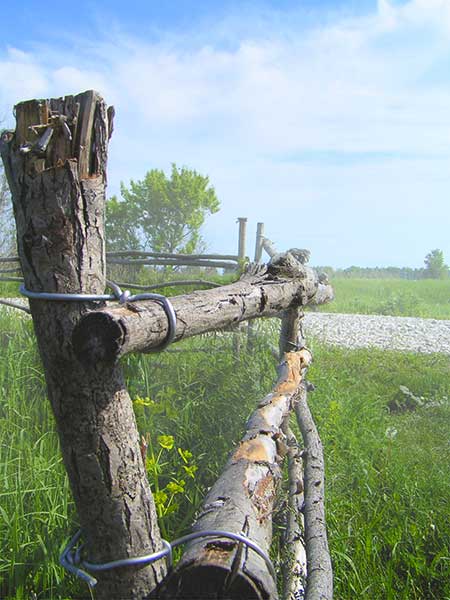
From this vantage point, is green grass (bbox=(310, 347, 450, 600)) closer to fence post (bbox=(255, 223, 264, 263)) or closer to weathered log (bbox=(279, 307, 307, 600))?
weathered log (bbox=(279, 307, 307, 600))

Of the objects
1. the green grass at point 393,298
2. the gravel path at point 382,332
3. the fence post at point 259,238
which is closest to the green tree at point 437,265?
the green grass at point 393,298

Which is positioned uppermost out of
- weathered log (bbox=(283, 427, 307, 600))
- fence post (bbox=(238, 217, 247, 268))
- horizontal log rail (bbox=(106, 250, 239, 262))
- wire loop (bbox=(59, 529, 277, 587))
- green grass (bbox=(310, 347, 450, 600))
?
fence post (bbox=(238, 217, 247, 268))

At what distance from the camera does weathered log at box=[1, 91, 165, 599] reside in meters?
1.38

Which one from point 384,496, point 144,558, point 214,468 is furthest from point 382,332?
point 144,558

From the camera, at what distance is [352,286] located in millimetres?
25609

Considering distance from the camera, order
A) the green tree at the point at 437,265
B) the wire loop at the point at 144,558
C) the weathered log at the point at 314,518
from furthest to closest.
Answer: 1. the green tree at the point at 437,265
2. the weathered log at the point at 314,518
3. the wire loop at the point at 144,558

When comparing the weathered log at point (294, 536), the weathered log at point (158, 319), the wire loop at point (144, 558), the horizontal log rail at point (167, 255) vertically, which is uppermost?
the horizontal log rail at point (167, 255)

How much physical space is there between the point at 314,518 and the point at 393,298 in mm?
19219

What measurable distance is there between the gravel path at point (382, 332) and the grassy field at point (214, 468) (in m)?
4.75

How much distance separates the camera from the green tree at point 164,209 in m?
26.3

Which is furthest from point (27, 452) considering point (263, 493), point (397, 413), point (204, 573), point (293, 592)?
point (397, 413)

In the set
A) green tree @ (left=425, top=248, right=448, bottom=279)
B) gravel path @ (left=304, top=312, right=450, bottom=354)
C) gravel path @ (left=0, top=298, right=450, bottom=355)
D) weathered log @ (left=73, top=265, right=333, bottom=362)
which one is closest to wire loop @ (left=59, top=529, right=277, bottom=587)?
weathered log @ (left=73, top=265, right=333, bottom=362)

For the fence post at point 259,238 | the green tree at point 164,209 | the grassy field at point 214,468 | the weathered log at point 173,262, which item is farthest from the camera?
the green tree at point 164,209

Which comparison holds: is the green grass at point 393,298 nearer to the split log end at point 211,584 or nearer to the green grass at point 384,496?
the green grass at point 384,496
